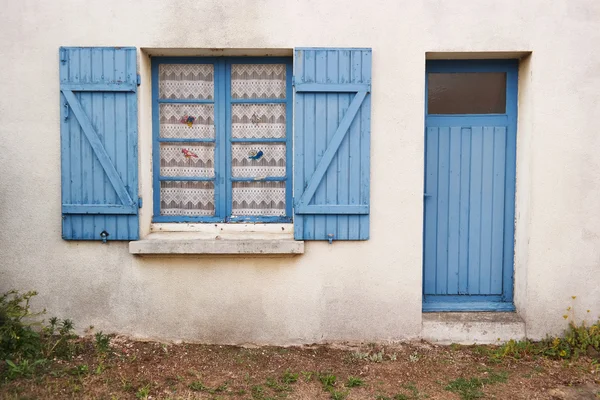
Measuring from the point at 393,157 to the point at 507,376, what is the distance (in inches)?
76.2

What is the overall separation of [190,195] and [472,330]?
8.98ft

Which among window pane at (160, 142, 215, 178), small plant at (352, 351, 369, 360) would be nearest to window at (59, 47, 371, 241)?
window pane at (160, 142, 215, 178)

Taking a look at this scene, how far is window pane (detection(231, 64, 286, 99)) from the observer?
4816 millimetres

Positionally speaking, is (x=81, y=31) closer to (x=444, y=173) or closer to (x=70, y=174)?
(x=70, y=174)

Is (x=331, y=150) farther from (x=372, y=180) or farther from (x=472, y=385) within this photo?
Result: (x=472, y=385)

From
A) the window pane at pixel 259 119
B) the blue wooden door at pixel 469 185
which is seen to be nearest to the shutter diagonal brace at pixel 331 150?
the window pane at pixel 259 119

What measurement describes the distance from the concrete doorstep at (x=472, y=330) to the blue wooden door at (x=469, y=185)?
196 mm

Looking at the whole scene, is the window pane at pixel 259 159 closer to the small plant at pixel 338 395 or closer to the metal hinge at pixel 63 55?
the metal hinge at pixel 63 55

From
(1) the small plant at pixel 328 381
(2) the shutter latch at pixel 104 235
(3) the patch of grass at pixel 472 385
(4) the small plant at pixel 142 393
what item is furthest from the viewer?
(2) the shutter latch at pixel 104 235

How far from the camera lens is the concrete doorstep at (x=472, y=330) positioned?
185 inches

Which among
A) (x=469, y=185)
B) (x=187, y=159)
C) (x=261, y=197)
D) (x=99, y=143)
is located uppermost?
(x=99, y=143)

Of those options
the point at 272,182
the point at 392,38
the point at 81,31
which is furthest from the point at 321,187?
the point at 81,31

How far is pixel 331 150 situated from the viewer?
4531mm

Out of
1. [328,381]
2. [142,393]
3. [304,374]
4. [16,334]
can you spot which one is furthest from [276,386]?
[16,334]
